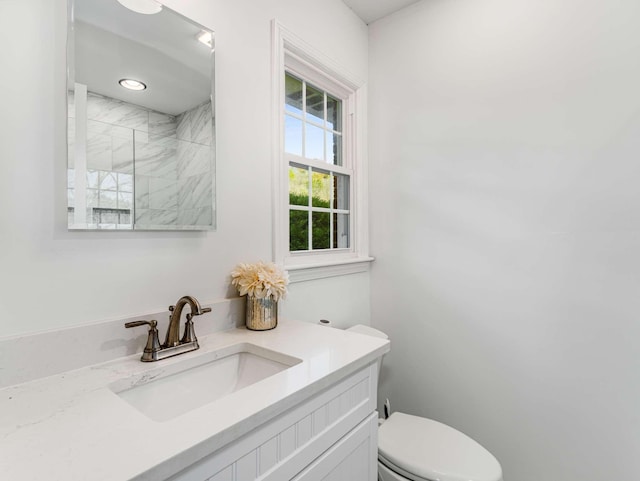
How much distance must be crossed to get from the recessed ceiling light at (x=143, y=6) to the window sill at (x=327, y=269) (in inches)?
41.3

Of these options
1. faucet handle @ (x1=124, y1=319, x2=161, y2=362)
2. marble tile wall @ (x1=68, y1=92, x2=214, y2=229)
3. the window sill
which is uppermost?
marble tile wall @ (x1=68, y1=92, x2=214, y2=229)

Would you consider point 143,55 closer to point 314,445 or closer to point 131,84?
point 131,84

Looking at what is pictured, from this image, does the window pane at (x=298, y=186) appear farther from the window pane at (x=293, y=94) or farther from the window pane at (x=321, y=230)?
the window pane at (x=293, y=94)

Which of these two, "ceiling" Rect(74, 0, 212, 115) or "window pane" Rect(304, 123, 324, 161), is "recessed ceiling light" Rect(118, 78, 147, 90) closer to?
"ceiling" Rect(74, 0, 212, 115)

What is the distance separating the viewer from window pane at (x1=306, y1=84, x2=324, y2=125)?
6.10 feet

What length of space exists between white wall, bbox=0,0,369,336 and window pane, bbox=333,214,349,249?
57cm

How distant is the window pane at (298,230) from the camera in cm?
169

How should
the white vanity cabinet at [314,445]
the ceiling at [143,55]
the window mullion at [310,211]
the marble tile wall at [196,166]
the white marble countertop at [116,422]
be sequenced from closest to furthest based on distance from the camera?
the white marble countertop at [116,422] → the white vanity cabinet at [314,445] → the ceiling at [143,55] → the marble tile wall at [196,166] → the window mullion at [310,211]

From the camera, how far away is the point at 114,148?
970 millimetres

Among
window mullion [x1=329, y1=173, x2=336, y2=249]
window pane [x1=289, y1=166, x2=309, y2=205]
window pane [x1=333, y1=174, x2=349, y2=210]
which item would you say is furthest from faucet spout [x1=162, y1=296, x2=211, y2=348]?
window pane [x1=333, y1=174, x2=349, y2=210]

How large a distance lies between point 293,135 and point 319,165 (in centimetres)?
22

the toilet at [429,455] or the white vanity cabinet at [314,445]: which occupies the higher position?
the white vanity cabinet at [314,445]

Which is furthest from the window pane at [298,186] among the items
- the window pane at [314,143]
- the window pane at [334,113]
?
the window pane at [334,113]

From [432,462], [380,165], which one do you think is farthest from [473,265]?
[432,462]
